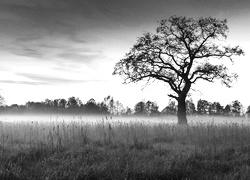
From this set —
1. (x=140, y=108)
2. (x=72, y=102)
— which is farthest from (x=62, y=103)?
(x=140, y=108)

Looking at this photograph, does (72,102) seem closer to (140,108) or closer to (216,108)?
(140,108)

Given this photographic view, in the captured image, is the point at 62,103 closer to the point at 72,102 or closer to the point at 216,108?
the point at 72,102

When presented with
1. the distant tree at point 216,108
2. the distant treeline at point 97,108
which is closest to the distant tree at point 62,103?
the distant treeline at point 97,108

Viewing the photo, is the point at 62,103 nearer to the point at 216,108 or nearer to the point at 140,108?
the point at 140,108

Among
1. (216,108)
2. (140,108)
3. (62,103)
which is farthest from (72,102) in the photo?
(216,108)

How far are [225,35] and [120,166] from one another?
21.4 meters

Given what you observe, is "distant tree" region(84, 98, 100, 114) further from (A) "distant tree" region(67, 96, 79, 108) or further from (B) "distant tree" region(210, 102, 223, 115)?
(B) "distant tree" region(210, 102, 223, 115)

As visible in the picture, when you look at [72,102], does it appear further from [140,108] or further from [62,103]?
[140,108]

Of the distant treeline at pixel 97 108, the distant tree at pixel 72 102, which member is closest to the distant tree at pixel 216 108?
the distant treeline at pixel 97 108

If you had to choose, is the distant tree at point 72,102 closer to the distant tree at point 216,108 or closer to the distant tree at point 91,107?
the distant tree at point 91,107

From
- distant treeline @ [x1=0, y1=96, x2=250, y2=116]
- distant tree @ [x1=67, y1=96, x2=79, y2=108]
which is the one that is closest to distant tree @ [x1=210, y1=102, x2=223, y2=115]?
distant treeline @ [x1=0, y1=96, x2=250, y2=116]

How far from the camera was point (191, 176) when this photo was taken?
582 centimetres

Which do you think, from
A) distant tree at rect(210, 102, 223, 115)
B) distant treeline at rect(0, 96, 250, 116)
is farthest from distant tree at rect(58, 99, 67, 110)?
distant tree at rect(210, 102, 223, 115)

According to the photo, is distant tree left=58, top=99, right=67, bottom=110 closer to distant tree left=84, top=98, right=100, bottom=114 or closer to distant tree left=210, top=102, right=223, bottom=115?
distant tree left=84, top=98, right=100, bottom=114
